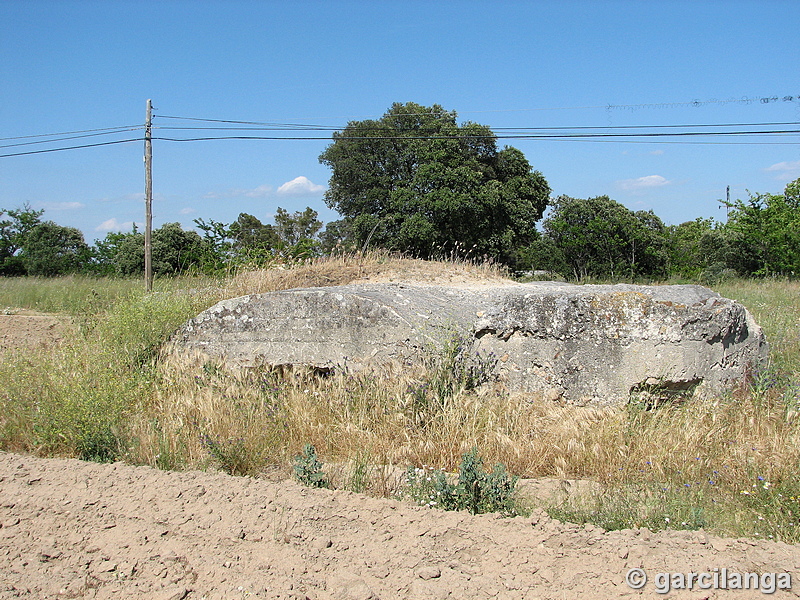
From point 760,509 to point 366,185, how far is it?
26.7 meters

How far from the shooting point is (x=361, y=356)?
647cm

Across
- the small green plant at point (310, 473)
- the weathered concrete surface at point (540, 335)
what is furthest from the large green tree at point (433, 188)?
the small green plant at point (310, 473)

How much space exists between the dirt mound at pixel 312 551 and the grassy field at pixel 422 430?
0.50m

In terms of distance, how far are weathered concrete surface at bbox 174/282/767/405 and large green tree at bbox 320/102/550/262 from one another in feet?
58.3

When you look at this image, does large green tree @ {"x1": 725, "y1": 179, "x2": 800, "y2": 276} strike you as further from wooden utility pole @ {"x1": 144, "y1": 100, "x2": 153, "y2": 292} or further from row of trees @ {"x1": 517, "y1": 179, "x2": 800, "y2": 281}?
wooden utility pole @ {"x1": 144, "y1": 100, "x2": 153, "y2": 292}

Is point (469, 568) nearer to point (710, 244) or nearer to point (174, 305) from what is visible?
point (174, 305)

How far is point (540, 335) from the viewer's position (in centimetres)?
608

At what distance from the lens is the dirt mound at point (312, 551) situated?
9.99 feet

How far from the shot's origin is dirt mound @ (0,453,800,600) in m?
3.04

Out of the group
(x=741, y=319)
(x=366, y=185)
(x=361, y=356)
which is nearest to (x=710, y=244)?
(x=366, y=185)

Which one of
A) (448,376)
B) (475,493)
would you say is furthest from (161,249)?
(475,493)

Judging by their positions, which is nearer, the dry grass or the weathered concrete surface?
the weathered concrete surface

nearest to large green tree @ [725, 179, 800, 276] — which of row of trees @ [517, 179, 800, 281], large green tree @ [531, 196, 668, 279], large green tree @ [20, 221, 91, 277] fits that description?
row of trees @ [517, 179, 800, 281]

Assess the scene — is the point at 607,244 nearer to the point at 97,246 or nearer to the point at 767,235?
the point at 767,235
